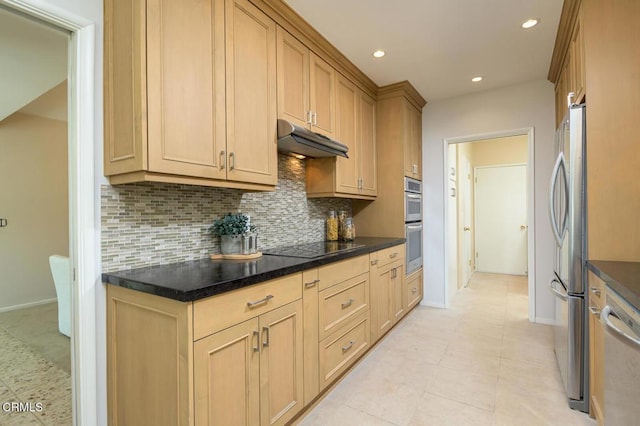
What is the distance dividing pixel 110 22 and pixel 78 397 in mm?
1754

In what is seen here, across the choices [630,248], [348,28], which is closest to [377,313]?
[630,248]

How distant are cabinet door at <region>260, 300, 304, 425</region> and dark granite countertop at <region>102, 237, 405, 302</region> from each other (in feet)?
0.68

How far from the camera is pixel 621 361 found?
1.11m

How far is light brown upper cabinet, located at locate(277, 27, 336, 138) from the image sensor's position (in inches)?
80.7

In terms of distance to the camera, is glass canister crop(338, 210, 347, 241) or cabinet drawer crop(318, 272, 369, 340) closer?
cabinet drawer crop(318, 272, 369, 340)

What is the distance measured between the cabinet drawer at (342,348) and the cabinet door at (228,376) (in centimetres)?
59

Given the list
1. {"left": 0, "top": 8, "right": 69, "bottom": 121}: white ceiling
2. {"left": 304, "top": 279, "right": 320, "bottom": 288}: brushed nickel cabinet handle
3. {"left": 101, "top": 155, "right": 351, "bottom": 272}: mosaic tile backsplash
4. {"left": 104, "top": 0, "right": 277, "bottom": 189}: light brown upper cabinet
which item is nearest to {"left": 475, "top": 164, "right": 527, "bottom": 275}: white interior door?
{"left": 101, "top": 155, "right": 351, "bottom": 272}: mosaic tile backsplash

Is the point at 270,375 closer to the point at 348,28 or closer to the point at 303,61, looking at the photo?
the point at 303,61

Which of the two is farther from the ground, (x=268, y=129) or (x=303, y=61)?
(x=303, y=61)

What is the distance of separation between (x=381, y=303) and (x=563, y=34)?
8.35ft

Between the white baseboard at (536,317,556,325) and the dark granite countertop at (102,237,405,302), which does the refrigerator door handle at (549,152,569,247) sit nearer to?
the dark granite countertop at (102,237,405,302)

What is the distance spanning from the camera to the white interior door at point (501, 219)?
5.51 meters

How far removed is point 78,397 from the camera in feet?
4.55

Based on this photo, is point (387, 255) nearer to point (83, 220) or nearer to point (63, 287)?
point (83, 220)
